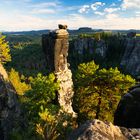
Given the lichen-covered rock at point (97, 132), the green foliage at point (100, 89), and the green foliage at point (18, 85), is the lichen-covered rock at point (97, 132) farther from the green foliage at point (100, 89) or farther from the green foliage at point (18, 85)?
the green foliage at point (18, 85)

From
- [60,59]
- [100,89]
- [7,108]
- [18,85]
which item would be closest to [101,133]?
[100,89]

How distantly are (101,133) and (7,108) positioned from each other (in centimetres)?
4502

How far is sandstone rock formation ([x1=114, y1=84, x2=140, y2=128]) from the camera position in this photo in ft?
110

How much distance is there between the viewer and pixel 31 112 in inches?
1919

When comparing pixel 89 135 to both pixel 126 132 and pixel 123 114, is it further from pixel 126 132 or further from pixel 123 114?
pixel 123 114

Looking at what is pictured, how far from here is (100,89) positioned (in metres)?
57.1

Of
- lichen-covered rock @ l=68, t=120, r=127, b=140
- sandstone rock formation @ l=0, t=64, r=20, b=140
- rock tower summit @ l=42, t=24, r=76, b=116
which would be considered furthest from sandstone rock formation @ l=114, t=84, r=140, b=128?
sandstone rock formation @ l=0, t=64, r=20, b=140

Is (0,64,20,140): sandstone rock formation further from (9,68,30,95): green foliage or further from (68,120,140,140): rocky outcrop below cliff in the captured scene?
(68,120,140,140): rocky outcrop below cliff

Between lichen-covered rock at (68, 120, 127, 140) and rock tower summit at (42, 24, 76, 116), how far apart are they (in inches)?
1660

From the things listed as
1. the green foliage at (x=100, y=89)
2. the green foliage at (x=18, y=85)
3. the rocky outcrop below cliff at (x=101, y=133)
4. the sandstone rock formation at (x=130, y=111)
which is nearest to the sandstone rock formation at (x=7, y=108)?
the green foliage at (x=100, y=89)

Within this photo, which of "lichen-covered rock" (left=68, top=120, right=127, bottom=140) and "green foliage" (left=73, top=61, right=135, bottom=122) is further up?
"lichen-covered rock" (left=68, top=120, right=127, bottom=140)

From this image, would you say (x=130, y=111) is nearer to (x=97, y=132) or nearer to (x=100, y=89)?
(x=97, y=132)

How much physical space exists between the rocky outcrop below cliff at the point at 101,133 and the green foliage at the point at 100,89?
36.3m

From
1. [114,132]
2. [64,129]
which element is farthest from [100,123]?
[64,129]
